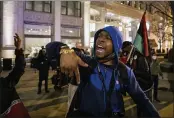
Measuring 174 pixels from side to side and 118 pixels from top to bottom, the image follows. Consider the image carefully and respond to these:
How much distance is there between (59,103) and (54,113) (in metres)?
1.18

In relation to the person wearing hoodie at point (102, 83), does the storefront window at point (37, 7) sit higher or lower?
higher

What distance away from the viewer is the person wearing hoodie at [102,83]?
1.89 m

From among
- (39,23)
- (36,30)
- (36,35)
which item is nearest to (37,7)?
(39,23)

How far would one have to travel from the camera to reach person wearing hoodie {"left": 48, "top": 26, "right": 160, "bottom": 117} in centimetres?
189

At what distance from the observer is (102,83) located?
191 centimetres

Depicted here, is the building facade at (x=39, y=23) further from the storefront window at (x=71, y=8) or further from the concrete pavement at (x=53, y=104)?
the concrete pavement at (x=53, y=104)

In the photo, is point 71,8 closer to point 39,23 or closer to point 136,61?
point 39,23

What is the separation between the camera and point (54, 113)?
6488mm

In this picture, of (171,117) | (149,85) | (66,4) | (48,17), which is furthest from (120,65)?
(66,4)

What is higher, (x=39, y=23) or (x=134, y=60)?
(x=39, y=23)

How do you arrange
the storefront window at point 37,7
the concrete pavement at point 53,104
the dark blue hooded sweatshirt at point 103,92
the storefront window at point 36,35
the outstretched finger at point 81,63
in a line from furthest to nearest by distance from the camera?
the storefront window at point 37,7 < the storefront window at point 36,35 < the concrete pavement at point 53,104 < the dark blue hooded sweatshirt at point 103,92 < the outstretched finger at point 81,63

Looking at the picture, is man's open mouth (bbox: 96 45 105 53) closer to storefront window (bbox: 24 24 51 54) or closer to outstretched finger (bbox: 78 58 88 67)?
outstretched finger (bbox: 78 58 88 67)

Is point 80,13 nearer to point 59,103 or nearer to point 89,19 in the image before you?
point 89,19

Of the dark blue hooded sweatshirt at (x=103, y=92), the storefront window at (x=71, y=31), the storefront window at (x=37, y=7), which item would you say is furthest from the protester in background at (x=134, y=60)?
the storefront window at (x=37, y=7)
